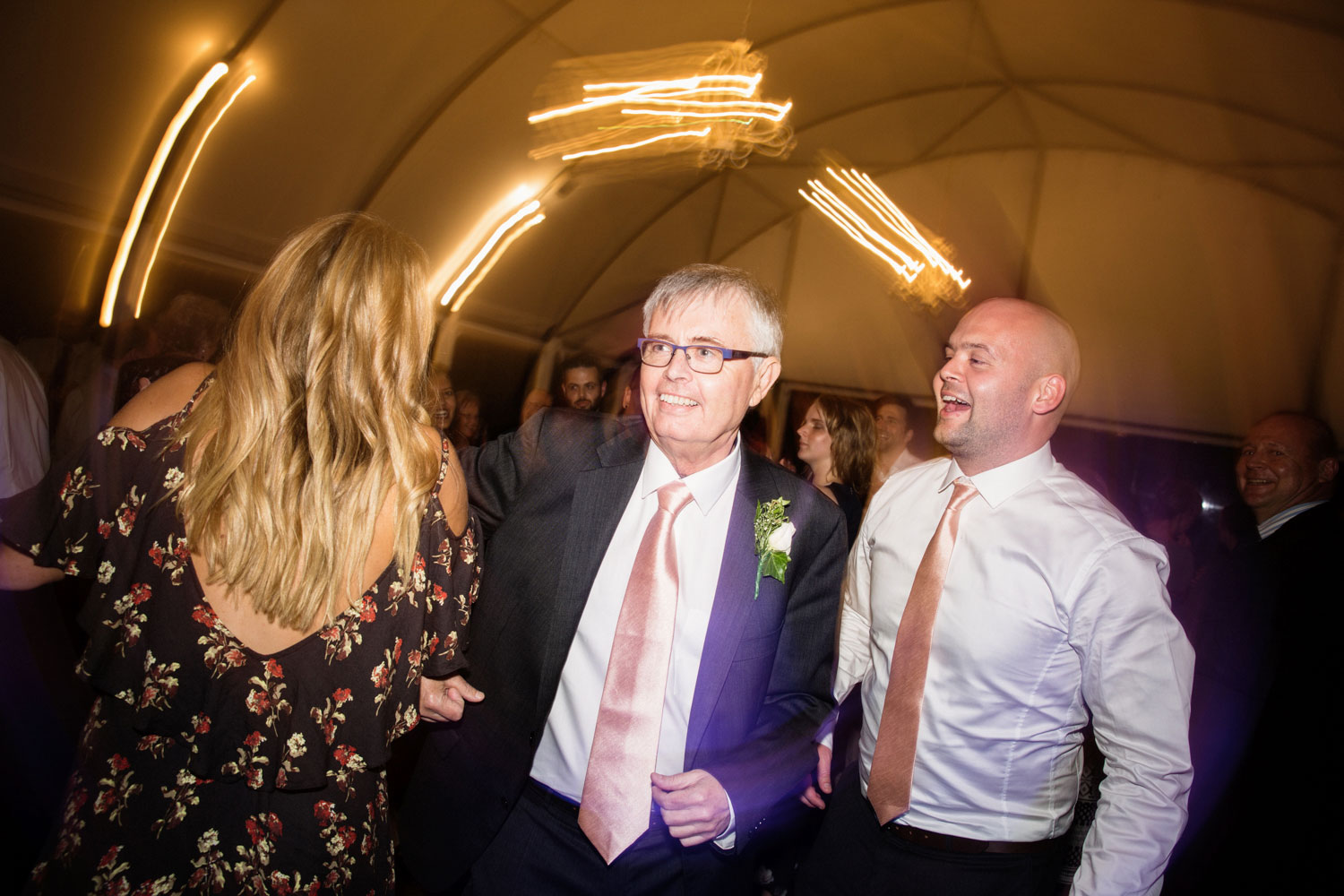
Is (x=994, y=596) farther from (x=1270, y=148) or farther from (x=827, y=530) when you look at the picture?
(x=1270, y=148)

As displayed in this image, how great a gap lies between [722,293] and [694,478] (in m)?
0.48

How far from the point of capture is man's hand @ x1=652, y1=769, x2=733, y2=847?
4.59ft

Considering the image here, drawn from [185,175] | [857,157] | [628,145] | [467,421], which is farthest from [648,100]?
[185,175]

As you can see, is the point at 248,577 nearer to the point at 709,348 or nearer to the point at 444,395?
the point at 709,348

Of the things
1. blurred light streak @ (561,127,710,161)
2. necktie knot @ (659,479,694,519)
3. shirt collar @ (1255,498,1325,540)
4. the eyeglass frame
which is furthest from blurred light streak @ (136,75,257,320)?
shirt collar @ (1255,498,1325,540)

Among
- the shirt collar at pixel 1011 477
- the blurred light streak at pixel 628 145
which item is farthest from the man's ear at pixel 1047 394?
the blurred light streak at pixel 628 145

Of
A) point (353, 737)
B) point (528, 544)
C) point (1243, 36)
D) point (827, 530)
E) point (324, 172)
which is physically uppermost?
point (1243, 36)

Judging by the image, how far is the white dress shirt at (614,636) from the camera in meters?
1.54

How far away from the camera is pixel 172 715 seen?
1168 mm

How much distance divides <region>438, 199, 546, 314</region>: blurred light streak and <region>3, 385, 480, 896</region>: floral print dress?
6.48 meters

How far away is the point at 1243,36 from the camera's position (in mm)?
5426

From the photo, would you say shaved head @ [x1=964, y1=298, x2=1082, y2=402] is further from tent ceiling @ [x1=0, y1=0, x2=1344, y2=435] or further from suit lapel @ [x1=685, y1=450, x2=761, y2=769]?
tent ceiling @ [x1=0, y1=0, x2=1344, y2=435]

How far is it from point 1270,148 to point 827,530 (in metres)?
7.40

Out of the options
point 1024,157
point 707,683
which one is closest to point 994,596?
point 707,683
